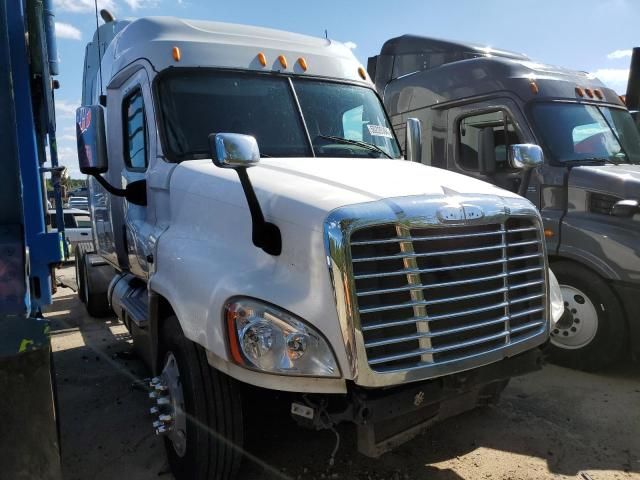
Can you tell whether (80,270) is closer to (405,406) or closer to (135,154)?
(135,154)

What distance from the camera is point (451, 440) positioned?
366 cm

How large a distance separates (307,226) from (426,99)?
4.63m

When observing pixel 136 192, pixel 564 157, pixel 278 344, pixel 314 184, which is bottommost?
pixel 278 344

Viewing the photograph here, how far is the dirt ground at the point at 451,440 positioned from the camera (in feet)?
10.8

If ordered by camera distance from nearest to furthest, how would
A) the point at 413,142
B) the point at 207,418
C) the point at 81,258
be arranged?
the point at 207,418 → the point at 413,142 → the point at 81,258

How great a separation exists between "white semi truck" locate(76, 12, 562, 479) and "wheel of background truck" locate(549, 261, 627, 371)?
1.67 meters

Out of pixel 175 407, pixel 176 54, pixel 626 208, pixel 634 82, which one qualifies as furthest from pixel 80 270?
pixel 634 82

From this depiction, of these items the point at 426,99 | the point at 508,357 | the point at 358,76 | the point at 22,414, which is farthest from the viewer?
the point at 426,99

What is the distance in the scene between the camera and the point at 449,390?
2.63m

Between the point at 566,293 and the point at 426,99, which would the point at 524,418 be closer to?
the point at 566,293

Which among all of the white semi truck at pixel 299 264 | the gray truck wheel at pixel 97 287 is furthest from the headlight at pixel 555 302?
the gray truck wheel at pixel 97 287

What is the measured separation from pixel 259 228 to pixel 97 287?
16.9 feet

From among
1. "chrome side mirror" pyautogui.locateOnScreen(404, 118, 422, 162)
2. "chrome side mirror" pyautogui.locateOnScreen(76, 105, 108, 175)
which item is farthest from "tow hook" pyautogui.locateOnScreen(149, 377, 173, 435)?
"chrome side mirror" pyautogui.locateOnScreen(404, 118, 422, 162)

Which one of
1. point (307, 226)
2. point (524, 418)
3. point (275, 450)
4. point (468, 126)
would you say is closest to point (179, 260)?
point (307, 226)
